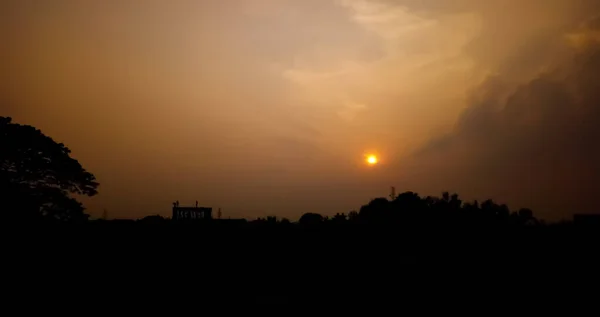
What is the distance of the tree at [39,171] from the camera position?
868 inches

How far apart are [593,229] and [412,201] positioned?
2336 centimetres

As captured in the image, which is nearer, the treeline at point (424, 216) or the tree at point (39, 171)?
the treeline at point (424, 216)

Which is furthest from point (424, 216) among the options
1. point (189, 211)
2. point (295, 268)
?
point (189, 211)

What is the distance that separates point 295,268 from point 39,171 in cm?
1915

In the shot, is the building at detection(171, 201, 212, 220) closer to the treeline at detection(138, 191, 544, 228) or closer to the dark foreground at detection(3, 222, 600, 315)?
the treeline at detection(138, 191, 544, 228)

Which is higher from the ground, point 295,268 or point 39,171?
point 39,171

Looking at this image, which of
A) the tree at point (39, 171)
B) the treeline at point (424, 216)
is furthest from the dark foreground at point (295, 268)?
the tree at point (39, 171)

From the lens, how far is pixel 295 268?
12.3 meters

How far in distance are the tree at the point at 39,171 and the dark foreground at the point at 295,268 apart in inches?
383

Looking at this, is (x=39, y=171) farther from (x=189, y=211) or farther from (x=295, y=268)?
(x=295, y=268)

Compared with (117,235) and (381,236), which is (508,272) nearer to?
(381,236)

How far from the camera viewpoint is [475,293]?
9.88 meters

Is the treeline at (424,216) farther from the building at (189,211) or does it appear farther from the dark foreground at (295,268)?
the building at (189,211)

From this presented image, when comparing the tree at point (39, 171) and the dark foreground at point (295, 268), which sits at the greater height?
the tree at point (39, 171)
